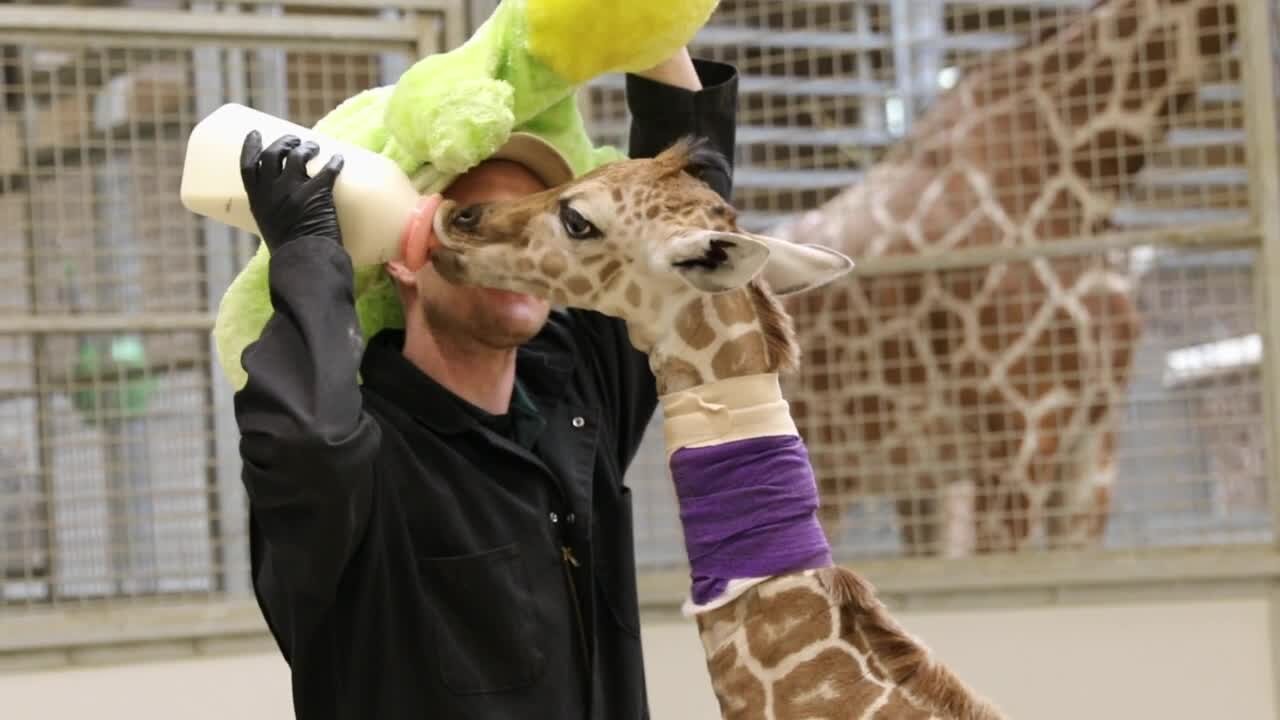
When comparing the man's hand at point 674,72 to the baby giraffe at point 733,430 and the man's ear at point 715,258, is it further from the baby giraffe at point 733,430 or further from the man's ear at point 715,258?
the man's ear at point 715,258

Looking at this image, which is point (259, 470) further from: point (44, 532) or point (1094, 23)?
point (1094, 23)

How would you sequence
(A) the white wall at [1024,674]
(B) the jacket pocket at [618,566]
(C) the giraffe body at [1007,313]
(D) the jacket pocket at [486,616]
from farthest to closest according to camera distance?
(C) the giraffe body at [1007,313], (A) the white wall at [1024,674], (B) the jacket pocket at [618,566], (D) the jacket pocket at [486,616]

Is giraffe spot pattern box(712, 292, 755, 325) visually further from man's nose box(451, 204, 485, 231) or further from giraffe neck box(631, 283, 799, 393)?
man's nose box(451, 204, 485, 231)

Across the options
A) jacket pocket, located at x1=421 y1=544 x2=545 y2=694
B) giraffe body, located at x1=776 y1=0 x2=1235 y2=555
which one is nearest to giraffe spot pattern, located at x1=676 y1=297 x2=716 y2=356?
jacket pocket, located at x1=421 y1=544 x2=545 y2=694

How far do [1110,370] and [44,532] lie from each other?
199 cm

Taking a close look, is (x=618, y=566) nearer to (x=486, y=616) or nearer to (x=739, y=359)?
(x=486, y=616)

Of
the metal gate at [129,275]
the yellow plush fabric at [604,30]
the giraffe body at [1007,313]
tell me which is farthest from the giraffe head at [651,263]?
the giraffe body at [1007,313]

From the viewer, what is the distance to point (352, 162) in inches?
56.7

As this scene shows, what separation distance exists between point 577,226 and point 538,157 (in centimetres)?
19

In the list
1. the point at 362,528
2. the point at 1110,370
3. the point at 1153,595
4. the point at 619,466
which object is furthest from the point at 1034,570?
the point at 362,528

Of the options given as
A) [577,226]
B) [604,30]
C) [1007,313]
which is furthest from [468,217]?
[1007,313]

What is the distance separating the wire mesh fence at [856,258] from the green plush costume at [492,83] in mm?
1096

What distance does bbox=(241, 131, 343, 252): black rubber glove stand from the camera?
4.51 feet

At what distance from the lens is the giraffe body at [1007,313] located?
3.06m
